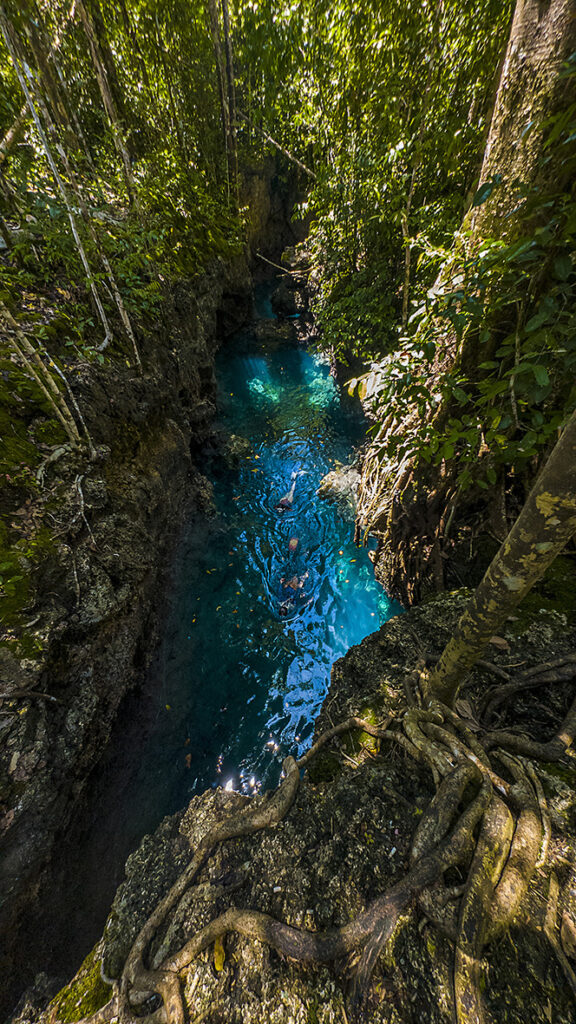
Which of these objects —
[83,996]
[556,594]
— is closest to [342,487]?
[556,594]

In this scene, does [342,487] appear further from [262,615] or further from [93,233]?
[93,233]

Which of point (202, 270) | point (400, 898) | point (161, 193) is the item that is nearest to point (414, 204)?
point (161, 193)

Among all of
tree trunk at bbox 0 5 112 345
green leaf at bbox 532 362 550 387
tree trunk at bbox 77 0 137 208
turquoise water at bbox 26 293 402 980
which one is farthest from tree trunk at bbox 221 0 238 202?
green leaf at bbox 532 362 550 387

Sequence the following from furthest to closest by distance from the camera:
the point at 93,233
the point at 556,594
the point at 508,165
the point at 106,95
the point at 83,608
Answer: the point at 106,95 < the point at 93,233 < the point at 83,608 < the point at 556,594 < the point at 508,165

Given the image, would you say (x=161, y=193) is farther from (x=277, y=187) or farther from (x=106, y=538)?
(x=277, y=187)

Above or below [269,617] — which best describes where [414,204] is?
above

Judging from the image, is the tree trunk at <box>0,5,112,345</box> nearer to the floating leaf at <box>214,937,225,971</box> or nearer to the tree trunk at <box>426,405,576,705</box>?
the tree trunk at <box>426,405,576,705</box>
